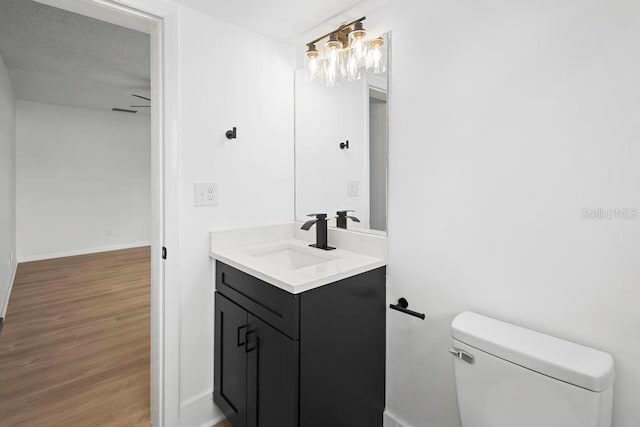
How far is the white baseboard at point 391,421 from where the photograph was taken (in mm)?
1481

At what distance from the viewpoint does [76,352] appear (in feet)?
7.55

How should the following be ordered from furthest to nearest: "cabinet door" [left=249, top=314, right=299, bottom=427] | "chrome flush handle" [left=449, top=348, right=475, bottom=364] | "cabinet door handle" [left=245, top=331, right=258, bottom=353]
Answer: "cabinet door handle" [left=245, top=331, right=258, bottom=353], "cabinet door" [left=249, top=314, right=299, bottom=427], "chrome flush handle" [left=449, top=348, right=475, bottom=364]

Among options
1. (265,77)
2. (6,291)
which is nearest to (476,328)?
(265,77)

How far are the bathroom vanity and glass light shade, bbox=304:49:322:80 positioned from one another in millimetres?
890

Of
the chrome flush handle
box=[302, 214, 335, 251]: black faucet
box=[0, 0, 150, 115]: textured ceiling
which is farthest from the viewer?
box=[0, 0, 150, 115]: textured ceiling

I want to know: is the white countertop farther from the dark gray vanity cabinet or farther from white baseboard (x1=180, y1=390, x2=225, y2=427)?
white baseboard (x1=180, y1=390, x2=225, y2=427)

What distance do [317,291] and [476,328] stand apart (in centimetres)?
56

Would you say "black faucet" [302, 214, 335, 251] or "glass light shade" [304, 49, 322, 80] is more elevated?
"glass light shade" [304, 49, 322, 80]

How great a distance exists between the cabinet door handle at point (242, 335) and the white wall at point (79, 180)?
16.5 ft

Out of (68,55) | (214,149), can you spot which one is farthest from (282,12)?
(68,55)

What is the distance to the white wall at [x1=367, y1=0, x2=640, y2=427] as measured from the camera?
0.91m

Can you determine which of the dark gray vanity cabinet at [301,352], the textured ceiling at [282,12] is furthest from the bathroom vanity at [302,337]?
the textured ceiling at [282,12]

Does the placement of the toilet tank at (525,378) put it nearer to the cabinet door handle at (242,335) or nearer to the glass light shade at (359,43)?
the cabinet door handle at (242,335)

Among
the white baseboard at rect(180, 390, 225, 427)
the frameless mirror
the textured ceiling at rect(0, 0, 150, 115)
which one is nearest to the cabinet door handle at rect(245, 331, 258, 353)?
the white baseboard at rect(180, 390, 225, 427)
